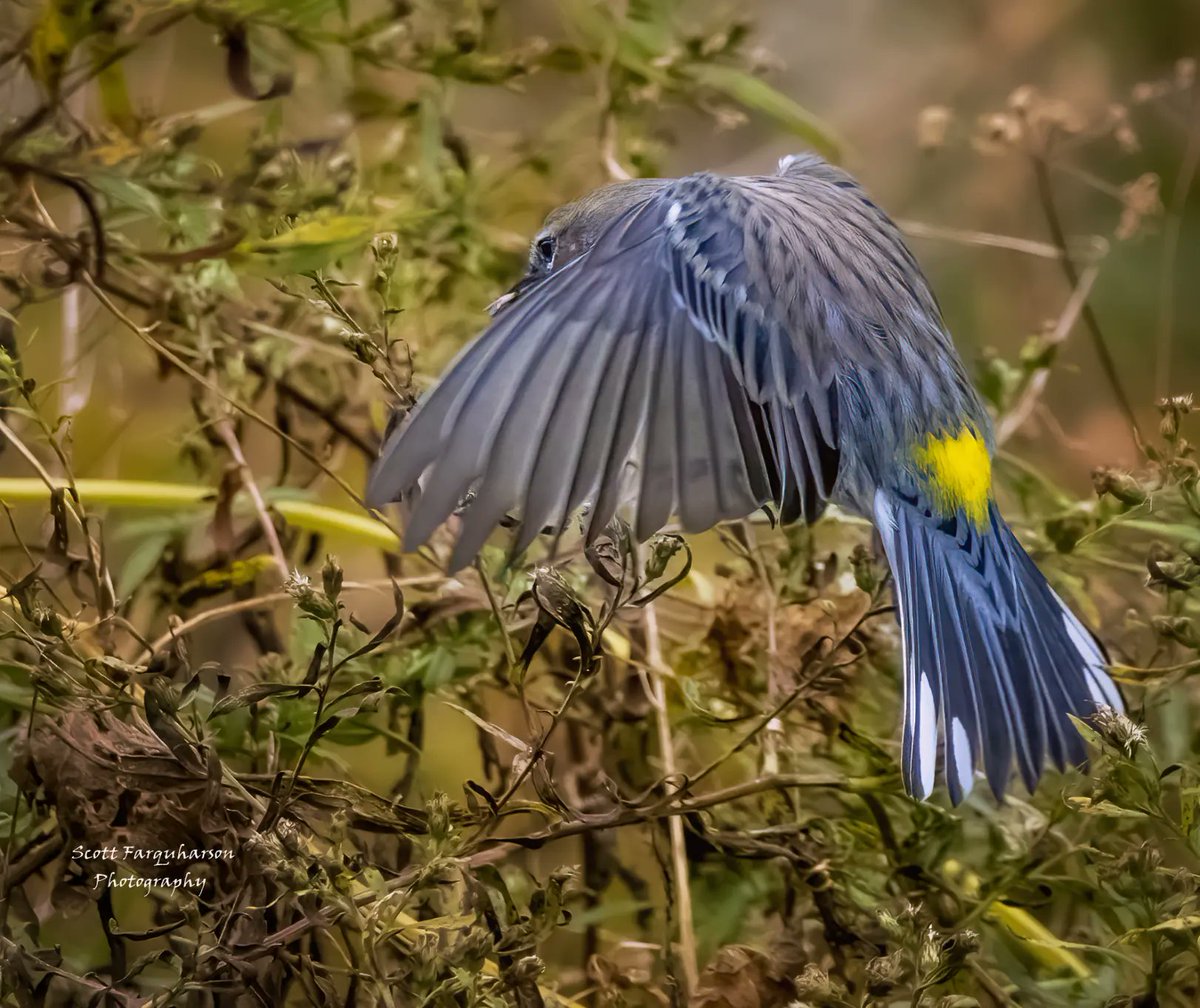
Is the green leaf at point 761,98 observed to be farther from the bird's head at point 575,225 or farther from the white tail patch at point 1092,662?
the white tail patch at point 1092,662

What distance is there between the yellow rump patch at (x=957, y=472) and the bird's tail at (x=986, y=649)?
1 cm

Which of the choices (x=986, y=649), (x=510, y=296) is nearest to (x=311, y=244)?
(x=510, y=296)

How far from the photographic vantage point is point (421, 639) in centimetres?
85

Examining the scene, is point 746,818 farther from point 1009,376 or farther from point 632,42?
point 632,42

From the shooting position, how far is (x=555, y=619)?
630 mm

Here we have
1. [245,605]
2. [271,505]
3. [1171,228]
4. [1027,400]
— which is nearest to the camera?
[245,605]

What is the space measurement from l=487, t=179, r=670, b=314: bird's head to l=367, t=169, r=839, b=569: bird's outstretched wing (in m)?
0.15

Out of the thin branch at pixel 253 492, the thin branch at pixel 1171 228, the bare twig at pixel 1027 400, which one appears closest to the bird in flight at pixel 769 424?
the bare twig at pixel 1027 400

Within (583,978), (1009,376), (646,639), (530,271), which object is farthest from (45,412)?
(1009,376)

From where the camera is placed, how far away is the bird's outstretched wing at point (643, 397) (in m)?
0.64

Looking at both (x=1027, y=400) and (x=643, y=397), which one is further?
(x=1027, y=400)

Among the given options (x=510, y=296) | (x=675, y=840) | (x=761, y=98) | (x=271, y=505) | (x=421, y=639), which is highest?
(x=761, y=98)

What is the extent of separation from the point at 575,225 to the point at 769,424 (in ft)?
1.14

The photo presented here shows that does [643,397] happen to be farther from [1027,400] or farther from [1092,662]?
[1027,400]
